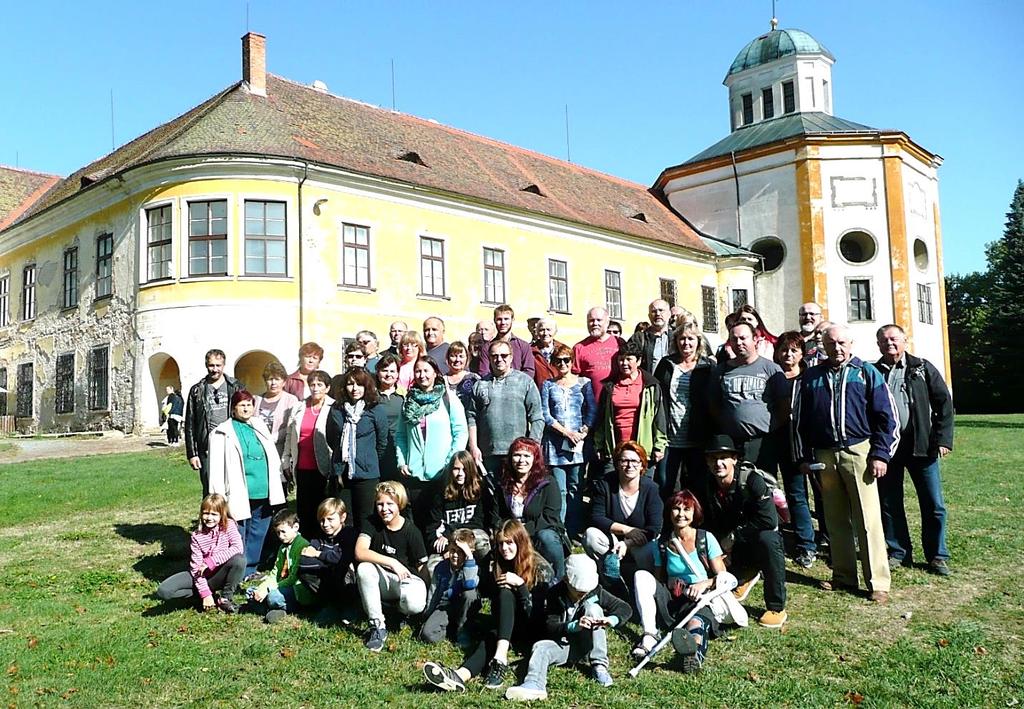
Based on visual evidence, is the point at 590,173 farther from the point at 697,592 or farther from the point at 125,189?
the point at 697,592

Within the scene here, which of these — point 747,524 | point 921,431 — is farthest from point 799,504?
point 747,524

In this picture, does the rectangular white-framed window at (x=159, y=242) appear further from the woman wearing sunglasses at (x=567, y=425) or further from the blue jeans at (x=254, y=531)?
the woman wearing sunglasses at (x=567, y=425)

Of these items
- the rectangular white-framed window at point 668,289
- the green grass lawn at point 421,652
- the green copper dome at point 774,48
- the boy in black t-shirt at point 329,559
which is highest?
the green copper dome at point 774,48

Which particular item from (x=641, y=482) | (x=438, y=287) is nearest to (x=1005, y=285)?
(x=438, y=287)

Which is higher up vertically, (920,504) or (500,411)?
(500,411)

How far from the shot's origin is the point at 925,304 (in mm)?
33219

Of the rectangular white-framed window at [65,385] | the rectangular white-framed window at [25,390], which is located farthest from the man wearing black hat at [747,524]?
the rectangular white-framed window at [25,390]

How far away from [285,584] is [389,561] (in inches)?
36.8

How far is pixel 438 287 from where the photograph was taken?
81.2 ft

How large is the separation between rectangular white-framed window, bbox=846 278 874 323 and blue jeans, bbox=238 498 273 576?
95.3ft

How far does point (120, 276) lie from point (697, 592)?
69.7 ft

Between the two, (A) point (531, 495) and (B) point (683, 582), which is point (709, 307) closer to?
(A) point (531, 495)

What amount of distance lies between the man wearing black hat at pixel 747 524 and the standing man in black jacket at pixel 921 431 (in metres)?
1.70

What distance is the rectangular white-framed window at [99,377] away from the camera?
23156 millimetres
